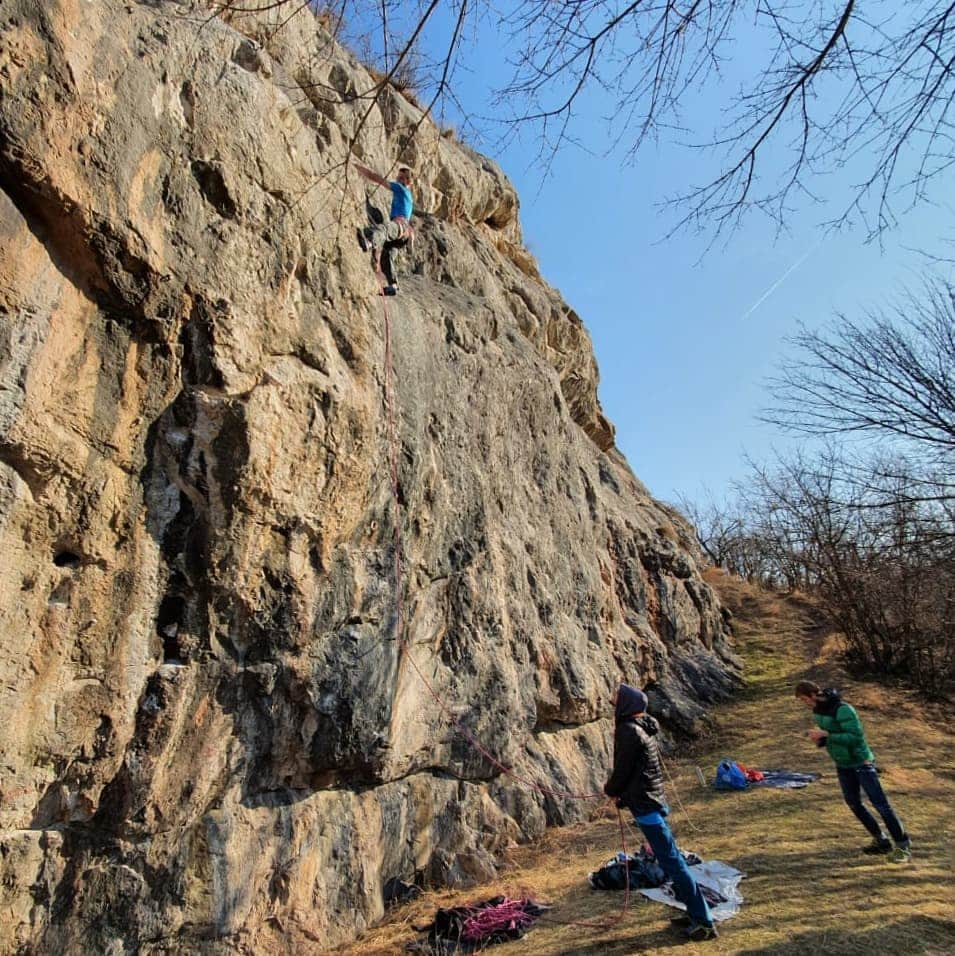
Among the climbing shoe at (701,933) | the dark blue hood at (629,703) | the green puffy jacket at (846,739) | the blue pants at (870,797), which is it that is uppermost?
the dark blue hood at (629,703)

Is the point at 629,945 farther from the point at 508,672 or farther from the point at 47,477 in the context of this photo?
the point at 47,477

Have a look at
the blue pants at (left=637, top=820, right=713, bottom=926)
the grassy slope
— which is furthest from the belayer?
the grassy slope

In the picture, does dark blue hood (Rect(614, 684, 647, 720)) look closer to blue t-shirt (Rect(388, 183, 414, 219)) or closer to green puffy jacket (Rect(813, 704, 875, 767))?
green puffy jacket (Rect(813, 704, 875, 767))

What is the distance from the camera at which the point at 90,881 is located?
3.88 m

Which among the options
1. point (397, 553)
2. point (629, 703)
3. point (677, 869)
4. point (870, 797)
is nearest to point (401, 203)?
point (397, 553)

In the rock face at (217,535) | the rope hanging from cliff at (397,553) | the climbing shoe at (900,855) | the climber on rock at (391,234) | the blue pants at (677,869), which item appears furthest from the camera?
the climber on rock at (391,234)

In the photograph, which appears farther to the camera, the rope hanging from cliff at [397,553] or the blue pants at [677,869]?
the rope hanging from cliff at [397,553]

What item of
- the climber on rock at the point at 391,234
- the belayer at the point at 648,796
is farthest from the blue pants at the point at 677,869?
the climber on rock at the point at 391,234

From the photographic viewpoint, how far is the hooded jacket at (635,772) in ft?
14.8

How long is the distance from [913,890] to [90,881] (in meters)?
6.17

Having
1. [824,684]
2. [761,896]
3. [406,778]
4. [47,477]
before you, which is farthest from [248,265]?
[824,684]

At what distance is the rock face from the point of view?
3762 mm

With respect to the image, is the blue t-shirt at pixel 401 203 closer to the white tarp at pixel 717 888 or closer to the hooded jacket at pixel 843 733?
the hooded jacket at pixel 843 733

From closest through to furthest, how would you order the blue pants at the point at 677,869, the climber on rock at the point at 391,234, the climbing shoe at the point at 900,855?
the blue pants at the point at 677,869, the climbing shoe at the point at 900,855, the climber on rock at the point at 391,234
